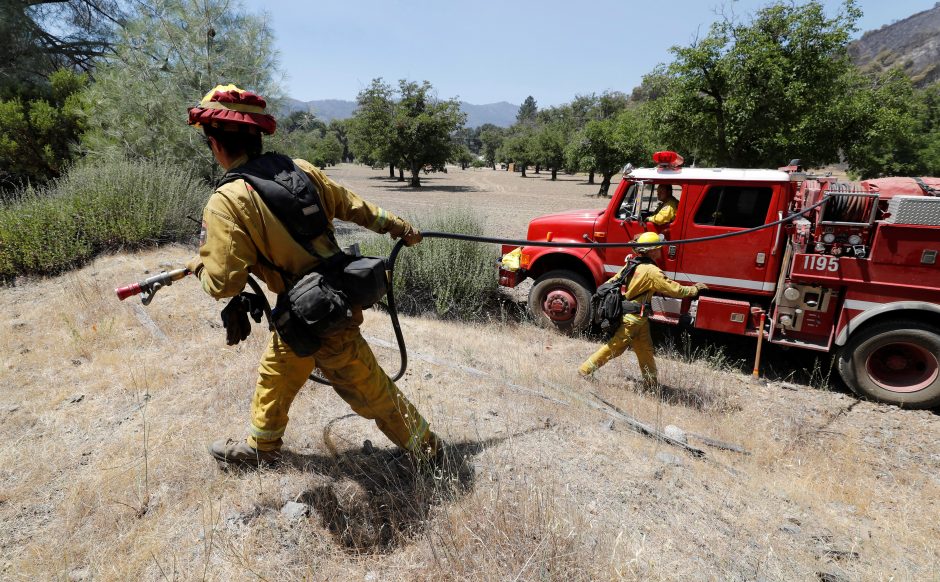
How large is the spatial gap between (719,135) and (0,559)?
1843 centimetres

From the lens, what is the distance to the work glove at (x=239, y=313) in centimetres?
246

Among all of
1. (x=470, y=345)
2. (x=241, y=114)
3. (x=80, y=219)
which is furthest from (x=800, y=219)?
(x=80, y=219)

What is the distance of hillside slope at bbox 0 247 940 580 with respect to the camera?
7.57ft

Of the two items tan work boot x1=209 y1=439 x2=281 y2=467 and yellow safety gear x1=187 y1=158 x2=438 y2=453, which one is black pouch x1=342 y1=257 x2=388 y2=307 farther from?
tan work boot x1=209 y1=439 x2=281 y2=467

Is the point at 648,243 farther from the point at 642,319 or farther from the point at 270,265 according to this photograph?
the point at 270,265

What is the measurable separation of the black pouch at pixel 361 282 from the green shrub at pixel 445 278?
4.18 m

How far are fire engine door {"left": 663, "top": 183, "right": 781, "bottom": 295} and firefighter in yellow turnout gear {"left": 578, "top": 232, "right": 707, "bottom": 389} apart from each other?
1148 millimetres

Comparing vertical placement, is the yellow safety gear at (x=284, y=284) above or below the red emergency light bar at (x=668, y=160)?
below

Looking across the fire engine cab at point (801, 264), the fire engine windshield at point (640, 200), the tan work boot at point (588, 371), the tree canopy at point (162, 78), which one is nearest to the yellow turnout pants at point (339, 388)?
the tan work boot at point (588, 371)

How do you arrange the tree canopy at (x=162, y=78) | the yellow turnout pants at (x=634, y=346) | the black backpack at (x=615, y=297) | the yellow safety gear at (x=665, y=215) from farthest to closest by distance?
the tree canopy at (x=162, y=78) < the yellow safety gear at (x=665, y=215) < the black backpack at (x=615, y=297) < the yellow turnout pants at (x=634, y=346)

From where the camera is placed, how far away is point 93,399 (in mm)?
3934

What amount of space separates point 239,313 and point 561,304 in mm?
4508

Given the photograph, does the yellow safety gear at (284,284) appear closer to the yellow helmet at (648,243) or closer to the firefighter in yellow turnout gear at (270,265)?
the firefighter in yellow turnout gear at (270,265)

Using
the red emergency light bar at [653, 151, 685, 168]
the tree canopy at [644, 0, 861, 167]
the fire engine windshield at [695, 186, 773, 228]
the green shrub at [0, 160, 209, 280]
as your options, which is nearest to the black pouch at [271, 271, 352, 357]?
the fire engine windshield at [695, 186, 773, 228]
